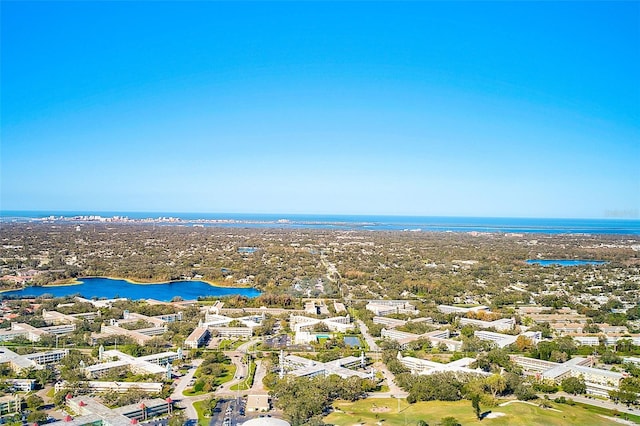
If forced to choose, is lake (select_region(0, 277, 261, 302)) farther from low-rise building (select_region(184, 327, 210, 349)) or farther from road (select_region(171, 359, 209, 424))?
road (select_region(171, 359, 209, 424))

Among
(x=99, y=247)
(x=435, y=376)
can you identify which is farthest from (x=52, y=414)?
(x=99, y=247)

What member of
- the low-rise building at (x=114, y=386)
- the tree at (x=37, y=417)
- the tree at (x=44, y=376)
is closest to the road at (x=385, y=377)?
the low-rise building at (x=114, y=386)

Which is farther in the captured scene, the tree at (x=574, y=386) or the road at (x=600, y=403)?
the tree at (x=574, y=386)

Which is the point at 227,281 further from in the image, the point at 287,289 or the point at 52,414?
the point at 52,414

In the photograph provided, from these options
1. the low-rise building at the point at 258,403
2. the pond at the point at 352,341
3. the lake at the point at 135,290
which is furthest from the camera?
the lake at the point at 135,290

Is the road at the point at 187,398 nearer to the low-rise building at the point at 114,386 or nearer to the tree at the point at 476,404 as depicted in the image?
the low-rise building at the point at 114,386

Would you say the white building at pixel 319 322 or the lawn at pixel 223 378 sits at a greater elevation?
the white building at pixel 319 322
